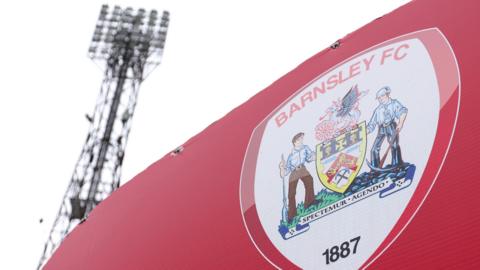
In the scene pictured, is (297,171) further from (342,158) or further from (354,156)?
(354,156)

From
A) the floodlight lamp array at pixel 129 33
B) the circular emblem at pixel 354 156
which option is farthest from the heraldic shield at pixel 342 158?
the floodlight lamp array at pixel 129 33

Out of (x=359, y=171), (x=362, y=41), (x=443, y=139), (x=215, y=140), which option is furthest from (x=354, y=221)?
(x=215, y=140)

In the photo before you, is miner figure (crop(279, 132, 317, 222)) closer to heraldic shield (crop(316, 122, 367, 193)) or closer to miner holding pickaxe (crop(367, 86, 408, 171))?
heraldic shield (crop(316, 122, 367, 193))

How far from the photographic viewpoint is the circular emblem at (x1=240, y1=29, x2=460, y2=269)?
346 centimetres

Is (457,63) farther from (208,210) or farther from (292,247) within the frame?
(208,210)

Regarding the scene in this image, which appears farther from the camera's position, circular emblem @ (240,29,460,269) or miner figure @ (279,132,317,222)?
miner figure @ (279,132,317,222)

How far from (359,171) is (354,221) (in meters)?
0.31

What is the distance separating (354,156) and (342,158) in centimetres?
10

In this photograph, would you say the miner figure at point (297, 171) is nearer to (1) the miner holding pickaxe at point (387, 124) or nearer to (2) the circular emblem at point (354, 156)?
(2) the circular emblem at point (354, 156)

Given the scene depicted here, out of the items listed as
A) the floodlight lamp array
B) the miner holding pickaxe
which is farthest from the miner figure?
the floodlight lamp array

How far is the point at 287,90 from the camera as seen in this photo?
477 centimetres

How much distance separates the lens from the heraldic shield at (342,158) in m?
3.83

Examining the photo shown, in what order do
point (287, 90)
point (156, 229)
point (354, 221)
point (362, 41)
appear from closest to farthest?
point (354, 221) < point (362, 41) < point (287, 90) < point (156, 229)

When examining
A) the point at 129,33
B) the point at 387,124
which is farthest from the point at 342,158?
the point at 129,33
